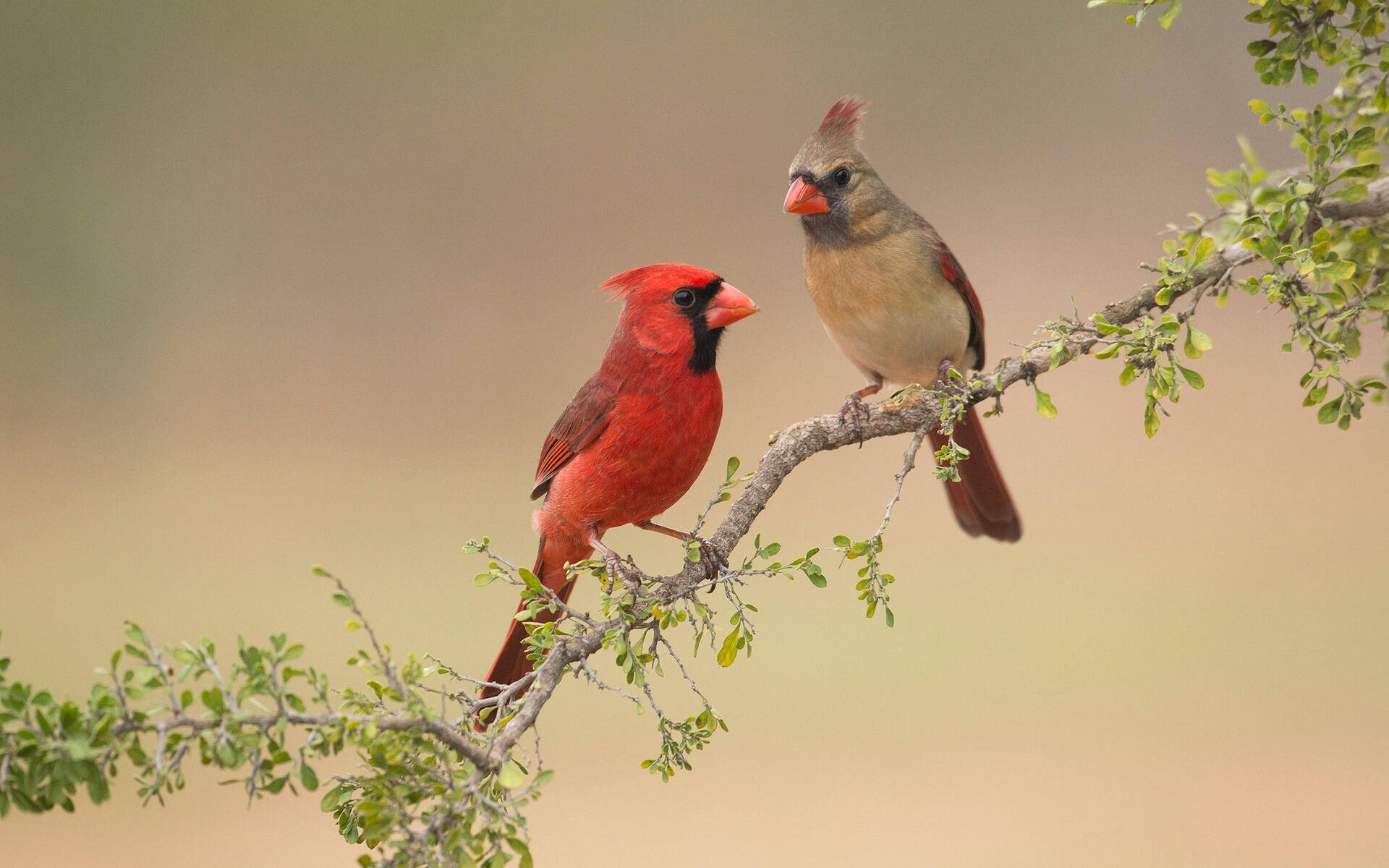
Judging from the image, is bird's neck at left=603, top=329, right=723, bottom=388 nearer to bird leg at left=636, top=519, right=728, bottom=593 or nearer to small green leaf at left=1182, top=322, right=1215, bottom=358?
bird leg at left=636, top=519, right=728, bottom=593

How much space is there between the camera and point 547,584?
5.59 feet

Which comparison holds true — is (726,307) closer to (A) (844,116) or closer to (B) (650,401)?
(B) (650,401)

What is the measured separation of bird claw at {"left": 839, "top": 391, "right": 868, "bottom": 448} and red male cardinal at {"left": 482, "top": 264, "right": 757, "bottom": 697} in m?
0.41

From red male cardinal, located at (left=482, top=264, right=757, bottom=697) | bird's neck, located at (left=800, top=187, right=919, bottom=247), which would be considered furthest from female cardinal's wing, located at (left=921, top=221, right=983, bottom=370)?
red male cardinal, located at (left=482, top=264, right=757, bottom=697)

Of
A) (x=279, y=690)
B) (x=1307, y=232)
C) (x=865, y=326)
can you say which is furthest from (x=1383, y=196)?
(x=279, y=690)

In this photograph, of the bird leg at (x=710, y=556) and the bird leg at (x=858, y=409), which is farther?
the bird leg at (x=858, y=409)

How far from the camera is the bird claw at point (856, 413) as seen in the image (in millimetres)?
1786

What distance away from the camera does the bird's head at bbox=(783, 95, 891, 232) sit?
1823 mm

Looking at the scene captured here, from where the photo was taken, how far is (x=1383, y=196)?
64.0 inches

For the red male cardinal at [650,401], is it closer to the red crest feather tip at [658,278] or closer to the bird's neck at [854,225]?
the red crest feather tip at [658,278]

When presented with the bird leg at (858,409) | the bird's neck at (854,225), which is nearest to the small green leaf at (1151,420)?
the bird leg at (858,409)

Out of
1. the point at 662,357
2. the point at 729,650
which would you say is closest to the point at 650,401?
the point at 662,357

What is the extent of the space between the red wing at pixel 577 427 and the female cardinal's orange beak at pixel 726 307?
6.7 inches

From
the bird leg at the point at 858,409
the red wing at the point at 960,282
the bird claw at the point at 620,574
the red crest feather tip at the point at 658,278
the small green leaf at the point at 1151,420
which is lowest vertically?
the bird claw at the point at 620,574
